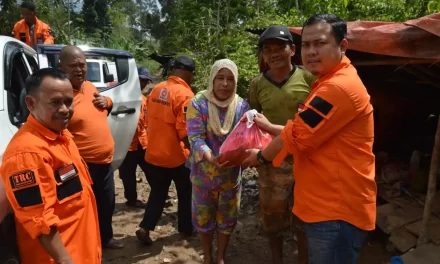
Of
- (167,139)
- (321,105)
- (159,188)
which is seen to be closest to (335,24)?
(321,105)

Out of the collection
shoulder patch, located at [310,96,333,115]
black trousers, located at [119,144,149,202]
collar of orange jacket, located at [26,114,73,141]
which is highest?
shoulder patch, located at [310,96,333,115]

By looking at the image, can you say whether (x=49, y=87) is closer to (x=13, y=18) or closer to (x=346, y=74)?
(x=346, y=74)

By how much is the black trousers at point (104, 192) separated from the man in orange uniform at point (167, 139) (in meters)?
0.36

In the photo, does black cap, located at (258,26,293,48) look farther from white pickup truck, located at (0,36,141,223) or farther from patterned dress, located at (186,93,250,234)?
white pickup truck, located at (0,36,141,223)

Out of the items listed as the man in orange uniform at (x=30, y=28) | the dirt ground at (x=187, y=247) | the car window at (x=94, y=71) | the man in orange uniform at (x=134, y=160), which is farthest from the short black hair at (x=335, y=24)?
the man in orange uniform at (x=30, y=28)

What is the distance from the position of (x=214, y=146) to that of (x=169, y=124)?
0.95m

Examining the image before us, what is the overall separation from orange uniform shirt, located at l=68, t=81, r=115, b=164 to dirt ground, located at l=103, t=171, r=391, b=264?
3.75 feet

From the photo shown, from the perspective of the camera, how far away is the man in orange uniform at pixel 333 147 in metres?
1.80

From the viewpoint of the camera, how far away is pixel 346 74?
184 cm

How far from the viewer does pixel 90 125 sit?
10.4 feet

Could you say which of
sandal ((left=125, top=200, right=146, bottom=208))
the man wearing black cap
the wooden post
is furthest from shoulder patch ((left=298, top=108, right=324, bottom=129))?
sandal ((left=125, top=200, right=146, bottom=208))

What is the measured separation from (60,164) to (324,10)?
26.2ft

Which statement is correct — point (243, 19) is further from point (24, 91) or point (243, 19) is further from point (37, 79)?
point (37, 79)

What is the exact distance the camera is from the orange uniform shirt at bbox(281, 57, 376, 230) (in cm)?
179
